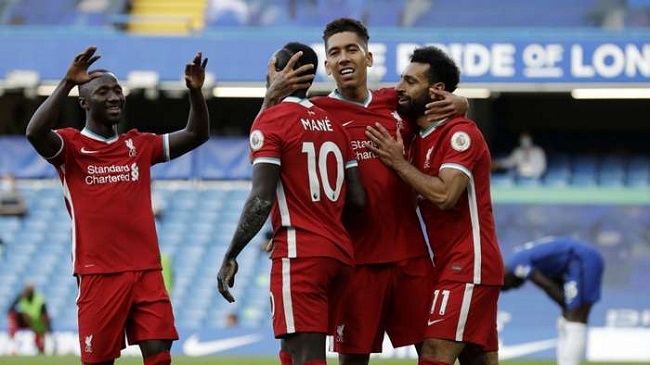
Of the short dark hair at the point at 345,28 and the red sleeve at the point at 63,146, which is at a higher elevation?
the short dark hair at the point at 345,28

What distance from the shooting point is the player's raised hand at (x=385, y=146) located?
750cm

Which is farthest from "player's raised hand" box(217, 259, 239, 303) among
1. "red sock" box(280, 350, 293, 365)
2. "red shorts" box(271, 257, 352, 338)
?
"red sock" box(280, 350, 293, 365)

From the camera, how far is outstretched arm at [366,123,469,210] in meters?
7.36

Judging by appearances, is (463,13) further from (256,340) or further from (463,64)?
(256,340)

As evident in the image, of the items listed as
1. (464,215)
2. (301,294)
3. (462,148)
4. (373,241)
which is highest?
(462,148)

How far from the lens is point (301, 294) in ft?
23.2

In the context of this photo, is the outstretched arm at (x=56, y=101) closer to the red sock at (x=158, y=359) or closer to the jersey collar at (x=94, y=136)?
the jersey collar at (x=94, y=136)

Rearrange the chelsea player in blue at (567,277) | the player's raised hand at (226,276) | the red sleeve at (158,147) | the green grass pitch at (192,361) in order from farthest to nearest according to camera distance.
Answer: the green grass pitch at (192,361) < the chelsea player in blue at (567,277) < the red sleeve at (158,147) < the player's raised hand at (226,276)

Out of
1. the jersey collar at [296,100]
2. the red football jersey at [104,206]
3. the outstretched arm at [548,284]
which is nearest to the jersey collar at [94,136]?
the red football jersey at [104,206]

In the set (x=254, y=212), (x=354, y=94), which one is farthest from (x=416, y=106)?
(x=254, y=212)

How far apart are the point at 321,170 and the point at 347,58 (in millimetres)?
787

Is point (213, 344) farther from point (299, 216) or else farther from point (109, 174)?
point (299, 216)

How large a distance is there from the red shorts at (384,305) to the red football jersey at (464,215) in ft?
0.54

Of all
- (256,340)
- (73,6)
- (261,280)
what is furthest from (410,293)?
(73,6)
